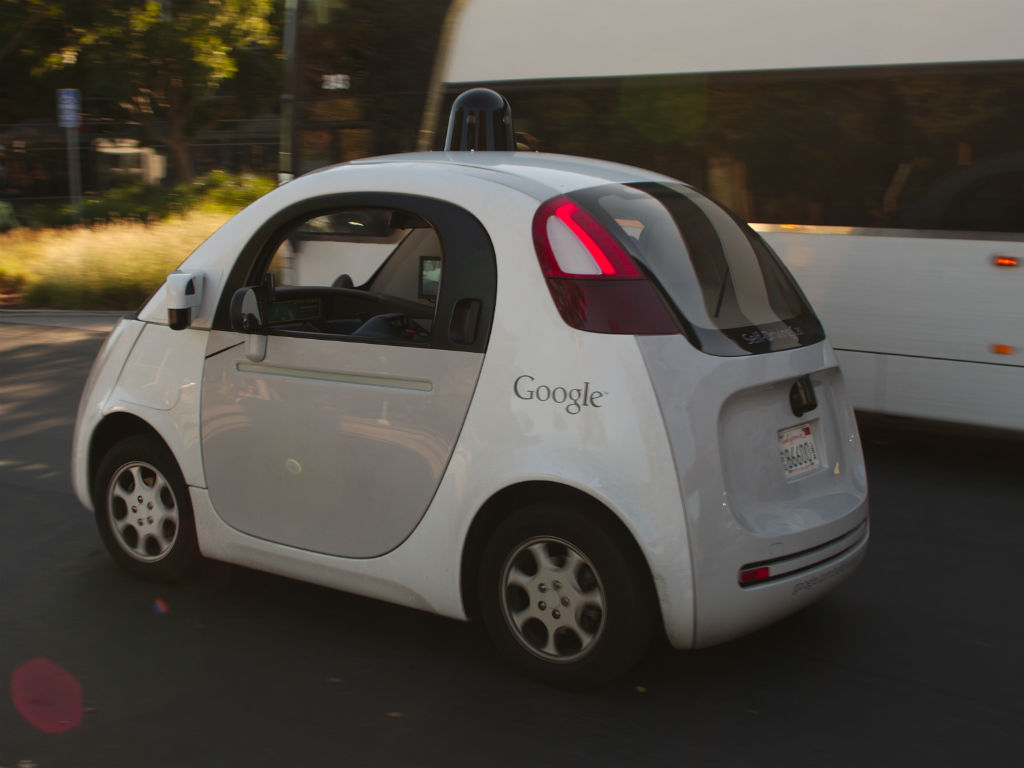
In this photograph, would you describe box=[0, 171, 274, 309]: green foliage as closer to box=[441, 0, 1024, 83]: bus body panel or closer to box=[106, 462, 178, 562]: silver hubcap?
box=[441, 0, 1024, 83]: bus body panel

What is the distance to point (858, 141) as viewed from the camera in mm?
7082

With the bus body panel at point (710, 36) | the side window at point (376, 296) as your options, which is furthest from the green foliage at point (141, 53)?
the side window at point (376, 296)

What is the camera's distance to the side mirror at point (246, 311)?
419 cm

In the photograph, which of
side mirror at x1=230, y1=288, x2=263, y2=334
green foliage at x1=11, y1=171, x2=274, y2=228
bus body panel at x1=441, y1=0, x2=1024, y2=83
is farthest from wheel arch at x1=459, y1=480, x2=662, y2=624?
green foliage at x1=11, y1=171, x2=274, y2=228

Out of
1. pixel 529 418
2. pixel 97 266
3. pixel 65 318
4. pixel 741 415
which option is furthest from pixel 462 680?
pixel 97 266

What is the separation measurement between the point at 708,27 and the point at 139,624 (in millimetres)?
5177

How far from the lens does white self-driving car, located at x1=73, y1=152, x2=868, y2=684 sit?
3514 millimetres

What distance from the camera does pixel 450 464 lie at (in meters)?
3.79

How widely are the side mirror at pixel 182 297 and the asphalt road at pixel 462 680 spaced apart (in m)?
1.12

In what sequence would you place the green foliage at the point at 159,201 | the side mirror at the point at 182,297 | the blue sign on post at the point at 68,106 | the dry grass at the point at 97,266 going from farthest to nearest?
the green foliage at the point at 159,201
the blue sign on post at the point at 68,106
the dry grass at the point at 97,266
the side mirror at the point at 182,297

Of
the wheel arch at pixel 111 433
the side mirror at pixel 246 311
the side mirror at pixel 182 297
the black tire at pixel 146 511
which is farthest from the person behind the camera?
the wheel arch at pixel 111 433

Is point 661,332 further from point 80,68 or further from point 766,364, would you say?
point 80,68

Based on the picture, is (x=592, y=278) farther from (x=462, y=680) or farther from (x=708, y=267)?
(x=462, y=680)

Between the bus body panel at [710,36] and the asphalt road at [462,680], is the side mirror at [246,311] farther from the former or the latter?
the bus body panel at [710,36]
